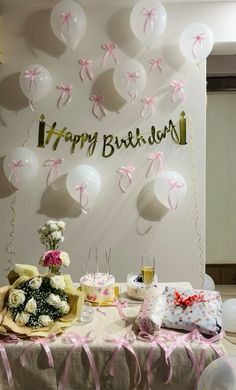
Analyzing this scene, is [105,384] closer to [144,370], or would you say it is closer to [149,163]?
[144,370]

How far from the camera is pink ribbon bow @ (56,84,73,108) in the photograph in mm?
3084

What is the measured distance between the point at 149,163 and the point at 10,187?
110cm

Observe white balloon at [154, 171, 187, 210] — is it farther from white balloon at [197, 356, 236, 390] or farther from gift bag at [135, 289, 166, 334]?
white balloon at [197, 356, 236, 390]

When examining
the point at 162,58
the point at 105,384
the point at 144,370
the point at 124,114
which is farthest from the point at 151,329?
the point at 162,58

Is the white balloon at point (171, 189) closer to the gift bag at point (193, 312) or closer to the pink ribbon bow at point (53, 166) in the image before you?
the pink ribbon bow at point (53, 166)

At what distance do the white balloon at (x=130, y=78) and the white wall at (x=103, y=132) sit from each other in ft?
0.65

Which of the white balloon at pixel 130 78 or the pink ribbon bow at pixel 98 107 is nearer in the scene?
the white balloon at pixel 130 78

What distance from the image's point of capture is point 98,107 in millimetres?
3096

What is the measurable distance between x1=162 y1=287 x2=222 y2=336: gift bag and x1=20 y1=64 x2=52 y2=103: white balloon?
5.86 feet

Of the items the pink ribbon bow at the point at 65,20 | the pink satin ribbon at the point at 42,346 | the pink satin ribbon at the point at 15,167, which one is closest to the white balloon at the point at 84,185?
the pink satin ribbon at the point at 15,167

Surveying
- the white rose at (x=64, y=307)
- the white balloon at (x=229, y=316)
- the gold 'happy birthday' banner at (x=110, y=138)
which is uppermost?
the gold 'happy birthday' banner at (x=110, y=138)

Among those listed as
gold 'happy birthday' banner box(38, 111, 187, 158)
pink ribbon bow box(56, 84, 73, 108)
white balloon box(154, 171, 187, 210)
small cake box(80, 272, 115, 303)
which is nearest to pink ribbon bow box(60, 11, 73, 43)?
pink ribbon bow box(56, 84, 73, 108)

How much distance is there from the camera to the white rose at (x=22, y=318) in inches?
65.9

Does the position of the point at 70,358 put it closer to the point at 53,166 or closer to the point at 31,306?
the point at 31,306
